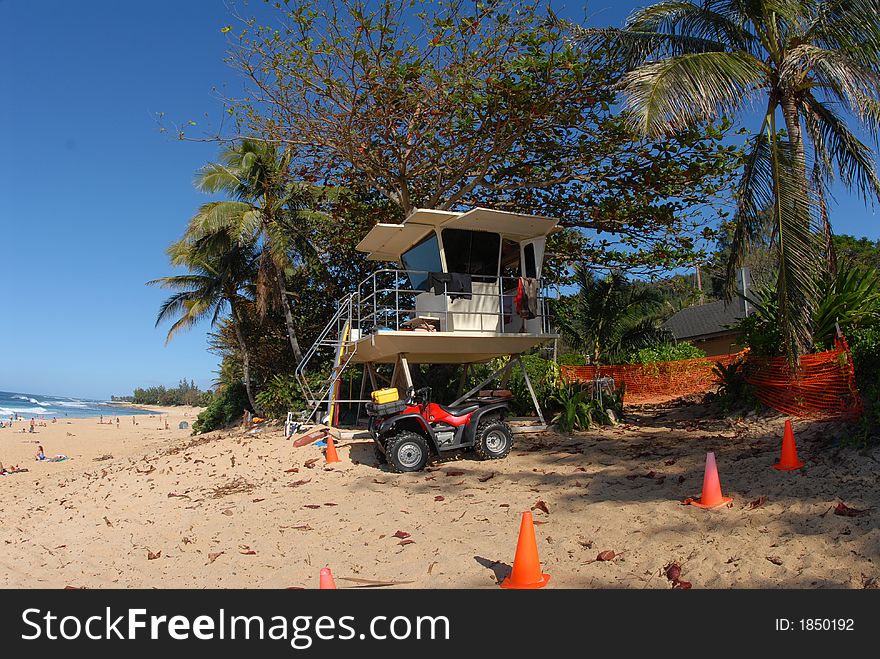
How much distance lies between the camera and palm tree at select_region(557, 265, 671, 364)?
1958 cm

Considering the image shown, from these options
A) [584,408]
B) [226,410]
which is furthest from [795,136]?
[226,410]

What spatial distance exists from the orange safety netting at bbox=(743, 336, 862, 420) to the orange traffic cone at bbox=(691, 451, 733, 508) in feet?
10.1

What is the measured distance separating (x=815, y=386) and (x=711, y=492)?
431 centimetres

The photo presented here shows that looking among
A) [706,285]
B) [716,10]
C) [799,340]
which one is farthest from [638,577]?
[706,285]

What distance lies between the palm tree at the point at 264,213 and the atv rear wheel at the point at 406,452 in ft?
38.2

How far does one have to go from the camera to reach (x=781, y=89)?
418 inches

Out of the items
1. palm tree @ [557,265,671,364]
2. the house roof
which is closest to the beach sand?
palm tree @ [557,265,671,364]

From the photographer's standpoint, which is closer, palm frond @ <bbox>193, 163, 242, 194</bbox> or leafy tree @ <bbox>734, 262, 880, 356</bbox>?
leafy tree @ <bbox>734, 262, 880, 356</bbox>

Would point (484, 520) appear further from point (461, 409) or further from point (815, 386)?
point (815, 386)

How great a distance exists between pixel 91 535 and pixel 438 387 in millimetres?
10710

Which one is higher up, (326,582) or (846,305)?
(846,305)

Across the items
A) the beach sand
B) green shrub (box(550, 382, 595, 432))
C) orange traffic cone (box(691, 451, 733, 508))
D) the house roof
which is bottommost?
the beach sand

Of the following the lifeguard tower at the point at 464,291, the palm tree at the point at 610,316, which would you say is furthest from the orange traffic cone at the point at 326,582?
the palm tree at the point at 610,316

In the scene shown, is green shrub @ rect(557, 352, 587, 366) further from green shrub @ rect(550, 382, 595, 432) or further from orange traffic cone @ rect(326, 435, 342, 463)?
orange traffic cone @ rect(326, 435, 342, 463)
